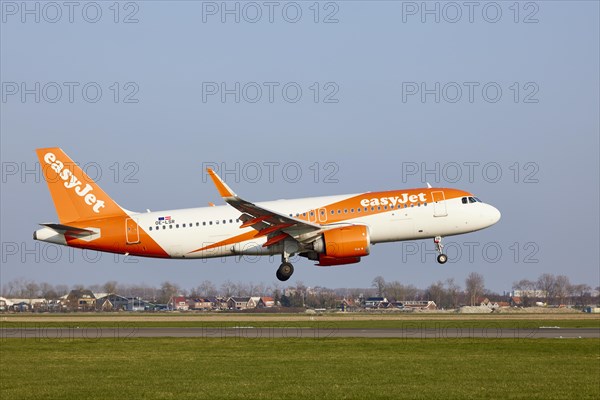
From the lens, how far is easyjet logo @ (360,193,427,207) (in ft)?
169

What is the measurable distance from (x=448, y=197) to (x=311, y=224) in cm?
789

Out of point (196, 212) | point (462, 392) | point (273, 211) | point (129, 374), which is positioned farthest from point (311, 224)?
point (462, 392)

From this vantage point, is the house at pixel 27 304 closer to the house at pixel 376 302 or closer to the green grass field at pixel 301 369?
the house at pixel 376 302

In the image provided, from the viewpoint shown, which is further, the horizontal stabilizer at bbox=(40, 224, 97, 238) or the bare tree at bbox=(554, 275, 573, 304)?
the bare tree at bbox=(554, 275, 573, 304)

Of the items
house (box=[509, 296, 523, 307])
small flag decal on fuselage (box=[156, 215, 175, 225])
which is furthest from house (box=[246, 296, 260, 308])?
small flag decal on fuselage (box=[156, 215, 175, 225])

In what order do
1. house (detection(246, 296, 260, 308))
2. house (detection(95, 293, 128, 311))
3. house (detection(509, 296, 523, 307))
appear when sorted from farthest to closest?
house (detection(509, 296, 523, 307)) < house (detection(246, 296, 260, 308)) < house (detection(95, 293, 128, 311))

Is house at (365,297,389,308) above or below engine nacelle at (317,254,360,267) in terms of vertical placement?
below

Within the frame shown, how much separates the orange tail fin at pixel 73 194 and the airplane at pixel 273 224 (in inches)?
2.3

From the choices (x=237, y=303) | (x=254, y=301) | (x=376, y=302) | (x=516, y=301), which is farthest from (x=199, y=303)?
(x=516, y=301)

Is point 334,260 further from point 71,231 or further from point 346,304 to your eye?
point 346,304

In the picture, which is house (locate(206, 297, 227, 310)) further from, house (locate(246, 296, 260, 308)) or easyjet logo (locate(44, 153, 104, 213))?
easyjet logo (locate(44, 153, 104, 213))

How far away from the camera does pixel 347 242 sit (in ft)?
165

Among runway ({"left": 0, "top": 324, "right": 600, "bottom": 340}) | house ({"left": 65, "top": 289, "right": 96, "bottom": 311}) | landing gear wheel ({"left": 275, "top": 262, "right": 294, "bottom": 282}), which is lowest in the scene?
house ({"left": 65, "top": 289, "right": 96, "bottom": 311})

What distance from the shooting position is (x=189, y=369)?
32.0 meters
